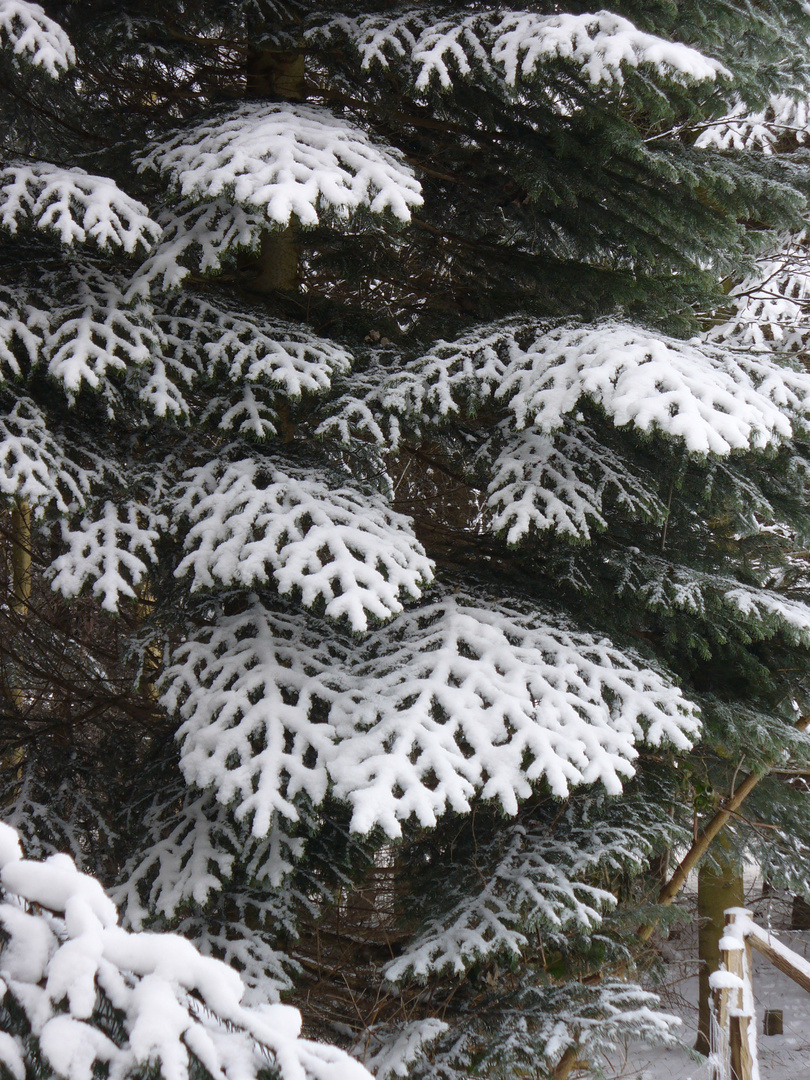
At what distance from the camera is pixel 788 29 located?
13.8 ft

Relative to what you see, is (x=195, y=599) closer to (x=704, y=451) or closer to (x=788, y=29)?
(x=704, y=451)

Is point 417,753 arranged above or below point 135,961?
below

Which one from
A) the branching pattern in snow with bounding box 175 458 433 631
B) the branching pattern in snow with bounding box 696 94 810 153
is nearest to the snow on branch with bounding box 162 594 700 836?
the branching pattern in snow with bounding box 175 458 433 631

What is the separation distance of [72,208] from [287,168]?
94 cm

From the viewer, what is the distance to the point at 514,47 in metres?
3.21

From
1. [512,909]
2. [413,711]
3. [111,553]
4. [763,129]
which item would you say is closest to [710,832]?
[512,909]

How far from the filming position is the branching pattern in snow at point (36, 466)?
2.92 m

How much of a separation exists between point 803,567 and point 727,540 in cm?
79

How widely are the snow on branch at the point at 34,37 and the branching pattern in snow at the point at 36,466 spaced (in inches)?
51.4

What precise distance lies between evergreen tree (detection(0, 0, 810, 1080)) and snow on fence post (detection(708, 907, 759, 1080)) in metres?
0.39

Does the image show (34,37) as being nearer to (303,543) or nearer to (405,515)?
(303,543)

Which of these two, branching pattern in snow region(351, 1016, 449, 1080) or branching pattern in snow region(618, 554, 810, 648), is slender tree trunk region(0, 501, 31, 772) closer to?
branching pattern in snow region(351, 1016, 449, 1080)

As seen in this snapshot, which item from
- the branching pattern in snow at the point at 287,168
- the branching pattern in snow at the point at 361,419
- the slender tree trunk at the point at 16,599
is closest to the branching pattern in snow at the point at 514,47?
the branching pattern in snow at the point at 287,168

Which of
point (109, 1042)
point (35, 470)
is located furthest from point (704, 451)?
point (35, 470)
